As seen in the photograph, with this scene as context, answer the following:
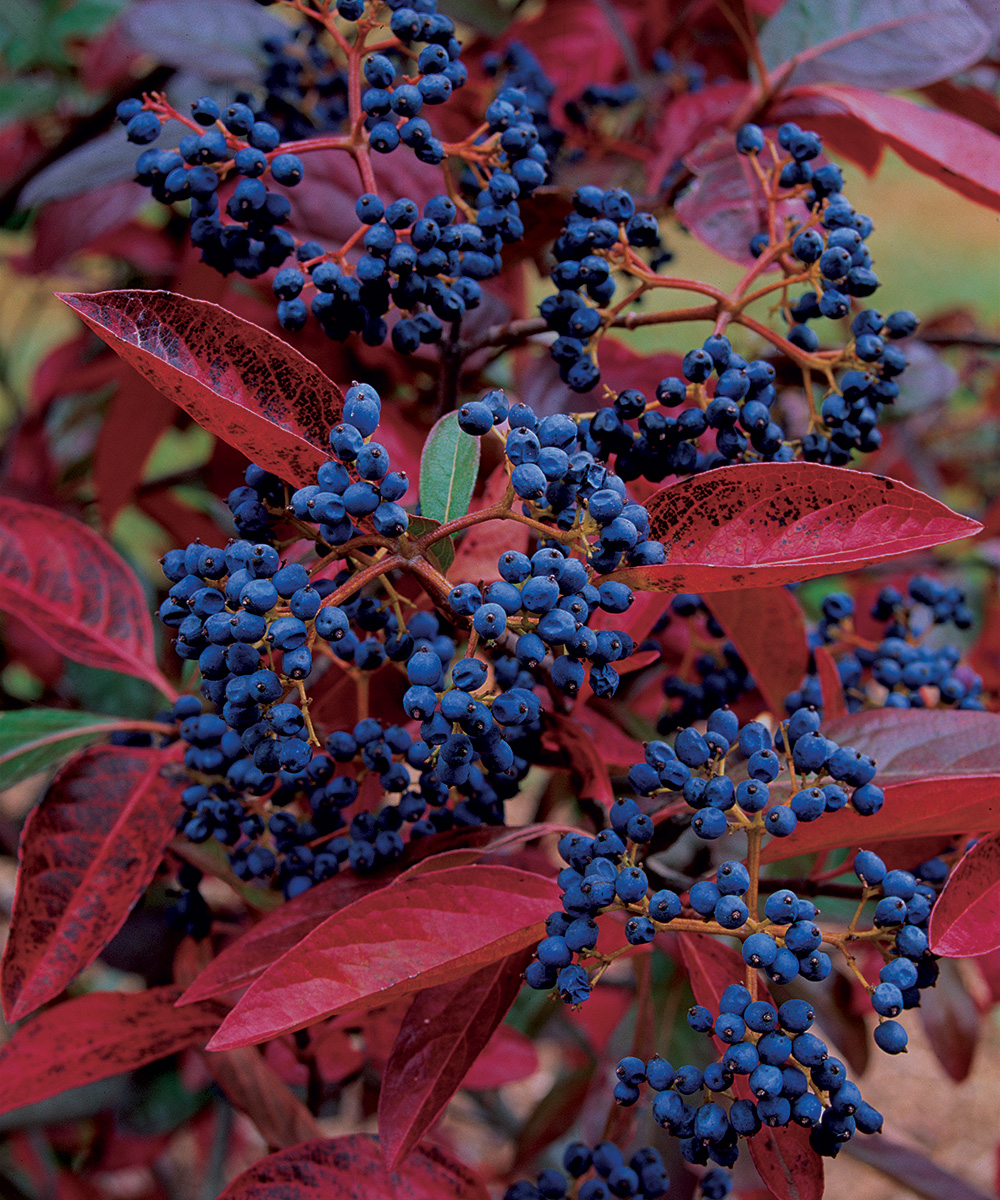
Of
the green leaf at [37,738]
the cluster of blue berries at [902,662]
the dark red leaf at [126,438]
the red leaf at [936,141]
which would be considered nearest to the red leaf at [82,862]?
the green leaf at [37,738]

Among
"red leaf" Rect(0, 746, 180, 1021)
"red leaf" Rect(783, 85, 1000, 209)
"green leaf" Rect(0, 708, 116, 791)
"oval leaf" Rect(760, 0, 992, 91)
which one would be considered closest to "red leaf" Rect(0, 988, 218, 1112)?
"red leaf" Rect(0, 746, 180, 1021)

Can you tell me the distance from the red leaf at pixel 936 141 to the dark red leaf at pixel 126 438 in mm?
1011

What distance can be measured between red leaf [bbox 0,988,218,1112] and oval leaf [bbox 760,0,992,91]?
119 centimetres

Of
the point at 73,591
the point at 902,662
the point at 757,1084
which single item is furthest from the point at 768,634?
the point at 73,591

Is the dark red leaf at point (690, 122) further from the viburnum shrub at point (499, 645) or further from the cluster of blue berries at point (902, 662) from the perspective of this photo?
the cluster of blue berries at point (902, 662)

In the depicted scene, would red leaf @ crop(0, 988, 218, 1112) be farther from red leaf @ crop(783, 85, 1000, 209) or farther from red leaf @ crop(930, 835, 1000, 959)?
red leaf @ crop(783, 85, 1000, 209)

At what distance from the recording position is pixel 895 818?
77 centimetres

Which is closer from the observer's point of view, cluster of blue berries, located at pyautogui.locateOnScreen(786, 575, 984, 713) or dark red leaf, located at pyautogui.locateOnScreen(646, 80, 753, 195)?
cluster of blue berries, located at pyautogui.locateOnScreen(786, 575, 984, 713)

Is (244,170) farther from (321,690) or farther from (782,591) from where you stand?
(782,591)

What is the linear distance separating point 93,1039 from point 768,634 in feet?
2.39

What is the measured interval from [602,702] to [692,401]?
383 millimetres

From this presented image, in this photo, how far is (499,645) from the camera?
0.69 meters

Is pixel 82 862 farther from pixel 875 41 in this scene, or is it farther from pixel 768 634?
pixel 875 41

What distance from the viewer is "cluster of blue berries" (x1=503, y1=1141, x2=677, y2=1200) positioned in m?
0.92
